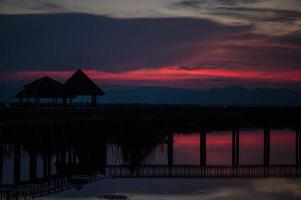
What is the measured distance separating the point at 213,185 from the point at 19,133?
11.7m

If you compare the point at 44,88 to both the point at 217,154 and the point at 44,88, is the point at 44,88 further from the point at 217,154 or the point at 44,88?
the point at 217,154

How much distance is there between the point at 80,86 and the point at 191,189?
22.3 metres

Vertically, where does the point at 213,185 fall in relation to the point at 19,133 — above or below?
below

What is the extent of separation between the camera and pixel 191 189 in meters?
36.2

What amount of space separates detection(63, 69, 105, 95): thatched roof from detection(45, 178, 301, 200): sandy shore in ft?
59.3

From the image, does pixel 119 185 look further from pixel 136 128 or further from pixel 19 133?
pixel 136 128

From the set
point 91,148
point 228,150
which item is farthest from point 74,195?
point 228,150

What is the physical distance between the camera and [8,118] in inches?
1224

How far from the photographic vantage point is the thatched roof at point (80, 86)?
55812 millimetres

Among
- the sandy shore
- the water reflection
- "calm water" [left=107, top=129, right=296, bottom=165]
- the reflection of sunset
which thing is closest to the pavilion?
the water reflection

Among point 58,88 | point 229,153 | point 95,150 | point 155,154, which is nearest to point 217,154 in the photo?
point 229,153

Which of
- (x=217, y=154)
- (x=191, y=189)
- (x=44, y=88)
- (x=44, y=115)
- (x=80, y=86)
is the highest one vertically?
(x=80, y=86)

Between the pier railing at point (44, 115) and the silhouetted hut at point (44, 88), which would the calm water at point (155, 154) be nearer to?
the pier railing at point (44, 115)

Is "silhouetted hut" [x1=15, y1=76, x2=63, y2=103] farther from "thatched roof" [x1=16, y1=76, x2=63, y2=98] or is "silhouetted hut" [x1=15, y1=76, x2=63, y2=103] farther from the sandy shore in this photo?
the sandy shore
